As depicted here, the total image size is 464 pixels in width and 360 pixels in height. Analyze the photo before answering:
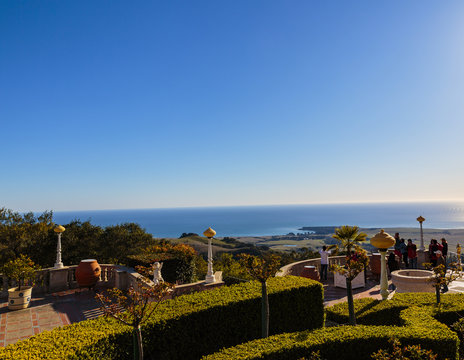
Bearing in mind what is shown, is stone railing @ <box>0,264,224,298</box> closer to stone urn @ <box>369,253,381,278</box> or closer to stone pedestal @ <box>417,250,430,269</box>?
stone urn @ <box>369,253,381,278</box>

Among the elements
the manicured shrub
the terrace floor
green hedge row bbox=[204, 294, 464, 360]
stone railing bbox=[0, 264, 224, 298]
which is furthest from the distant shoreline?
the manicured shrub

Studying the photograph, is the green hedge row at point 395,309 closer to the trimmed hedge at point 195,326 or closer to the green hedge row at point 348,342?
the trimmed hedge at point 195,326

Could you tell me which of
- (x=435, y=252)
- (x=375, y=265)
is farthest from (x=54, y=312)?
(x=435, y=252)

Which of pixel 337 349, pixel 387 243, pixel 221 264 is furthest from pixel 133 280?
pixel 221 264

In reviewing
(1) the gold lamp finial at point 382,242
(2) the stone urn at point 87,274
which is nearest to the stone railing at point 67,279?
(2) the stone urn at point 87,274

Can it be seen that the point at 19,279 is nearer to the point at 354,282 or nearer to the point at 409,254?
the point at 354,282

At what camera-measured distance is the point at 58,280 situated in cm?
1230

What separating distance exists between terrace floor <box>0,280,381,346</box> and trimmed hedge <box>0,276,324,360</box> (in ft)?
11.8

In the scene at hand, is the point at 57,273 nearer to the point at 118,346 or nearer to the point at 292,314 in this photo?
the point at 118,346

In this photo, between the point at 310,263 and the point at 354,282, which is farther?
the point at 310,263

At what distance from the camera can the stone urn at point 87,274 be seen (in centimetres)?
1159

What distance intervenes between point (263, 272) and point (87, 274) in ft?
27.7

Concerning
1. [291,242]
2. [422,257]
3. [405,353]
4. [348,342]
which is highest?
[348,342]

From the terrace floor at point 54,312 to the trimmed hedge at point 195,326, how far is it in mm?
3583
